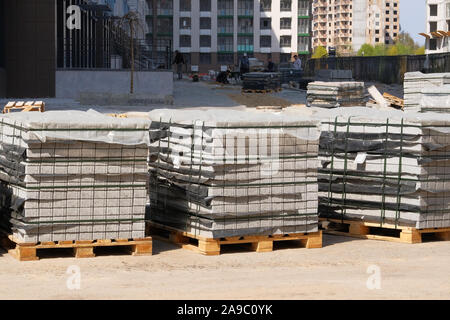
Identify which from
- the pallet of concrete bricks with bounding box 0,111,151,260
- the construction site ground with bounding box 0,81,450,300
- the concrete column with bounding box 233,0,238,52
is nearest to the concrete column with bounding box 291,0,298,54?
the concrete column with bounding box 233,0,238,52

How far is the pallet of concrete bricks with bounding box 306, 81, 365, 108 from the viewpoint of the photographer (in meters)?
28.9

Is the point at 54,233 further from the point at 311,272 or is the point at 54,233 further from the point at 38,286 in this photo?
the point at 311,272

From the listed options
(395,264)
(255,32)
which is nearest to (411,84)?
(395,264)

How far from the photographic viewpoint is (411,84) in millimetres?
23156

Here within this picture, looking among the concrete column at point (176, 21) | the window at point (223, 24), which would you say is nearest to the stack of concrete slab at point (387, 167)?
the window at point (223, 24)

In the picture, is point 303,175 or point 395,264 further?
point 303,175

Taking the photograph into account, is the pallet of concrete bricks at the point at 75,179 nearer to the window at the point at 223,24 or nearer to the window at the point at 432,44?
the window at the point at 432,44

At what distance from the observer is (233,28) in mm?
130000

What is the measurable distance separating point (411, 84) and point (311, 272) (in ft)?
48.7

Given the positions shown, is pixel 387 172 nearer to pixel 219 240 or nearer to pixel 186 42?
pixel 219 240

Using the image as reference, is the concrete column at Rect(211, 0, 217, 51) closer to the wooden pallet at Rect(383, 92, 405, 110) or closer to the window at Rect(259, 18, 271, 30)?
the window at Rect(259, 18, 271, 30)

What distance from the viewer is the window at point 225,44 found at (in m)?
131

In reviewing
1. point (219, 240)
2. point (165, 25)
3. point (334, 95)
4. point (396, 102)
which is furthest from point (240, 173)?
point (165, 25)

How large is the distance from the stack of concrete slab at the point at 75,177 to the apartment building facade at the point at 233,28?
389 feet
